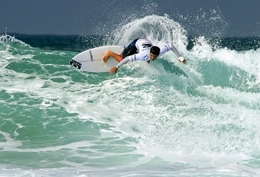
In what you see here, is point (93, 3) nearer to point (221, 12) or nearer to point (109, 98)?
point (221, 12)

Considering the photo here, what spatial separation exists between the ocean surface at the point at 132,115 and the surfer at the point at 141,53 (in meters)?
0.64

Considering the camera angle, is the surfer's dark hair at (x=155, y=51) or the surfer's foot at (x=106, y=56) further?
the surfer's foot at (x=106, y=56)

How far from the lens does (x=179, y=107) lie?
33.3ft

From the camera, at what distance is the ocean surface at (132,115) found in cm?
771

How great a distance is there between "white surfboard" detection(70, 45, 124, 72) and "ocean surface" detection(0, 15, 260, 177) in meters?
0.29

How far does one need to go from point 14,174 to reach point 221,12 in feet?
65.9

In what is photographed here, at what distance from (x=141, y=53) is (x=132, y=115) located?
1.49 metres

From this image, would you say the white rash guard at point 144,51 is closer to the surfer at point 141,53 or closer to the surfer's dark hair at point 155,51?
the surfer at point 141,53

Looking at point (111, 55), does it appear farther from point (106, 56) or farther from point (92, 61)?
point (92, 61)

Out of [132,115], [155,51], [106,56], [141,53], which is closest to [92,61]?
[106,56]

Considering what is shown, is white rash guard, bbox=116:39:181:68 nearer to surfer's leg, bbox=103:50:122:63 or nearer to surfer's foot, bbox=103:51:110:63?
surfer's leg, bbox=103:50:122:63

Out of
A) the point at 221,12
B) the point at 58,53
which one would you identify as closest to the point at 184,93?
the point at 58,53

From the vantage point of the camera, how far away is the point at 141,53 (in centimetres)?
1061

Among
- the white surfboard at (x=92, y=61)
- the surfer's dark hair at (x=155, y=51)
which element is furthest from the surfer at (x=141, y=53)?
the white surfboard at (x=92, y=61)
